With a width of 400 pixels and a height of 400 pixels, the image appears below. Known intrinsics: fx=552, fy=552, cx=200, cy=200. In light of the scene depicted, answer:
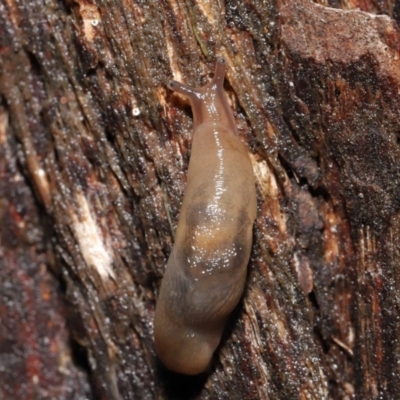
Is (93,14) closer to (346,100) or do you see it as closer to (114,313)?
(346,100)

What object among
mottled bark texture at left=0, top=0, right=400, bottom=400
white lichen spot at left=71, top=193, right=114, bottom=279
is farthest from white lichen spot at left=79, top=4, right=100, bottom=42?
white lichen spot at left=71, top=193, right=114, bottom=279

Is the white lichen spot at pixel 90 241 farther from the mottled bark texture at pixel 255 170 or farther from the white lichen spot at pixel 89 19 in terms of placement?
the white lichen spot at pixel 89 19

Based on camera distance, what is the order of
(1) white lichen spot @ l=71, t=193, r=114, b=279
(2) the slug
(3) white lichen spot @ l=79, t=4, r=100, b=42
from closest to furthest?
1. (2) the slug
2. (3) white lichen spot @ l=79, t=4, r=100, b=42
3. (1) white lichen spot @ l=71, t=193, r=114, b=279

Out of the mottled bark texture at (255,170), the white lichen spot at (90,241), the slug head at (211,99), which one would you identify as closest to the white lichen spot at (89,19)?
the mottled bark texture at (255,170)

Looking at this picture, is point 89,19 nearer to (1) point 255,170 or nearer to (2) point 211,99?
(2) point 211,99

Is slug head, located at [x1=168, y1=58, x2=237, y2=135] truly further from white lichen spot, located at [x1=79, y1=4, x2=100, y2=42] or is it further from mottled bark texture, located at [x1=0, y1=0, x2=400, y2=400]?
white lichen spot, located at [x1=79, y1=4, x2=100, y2=42]

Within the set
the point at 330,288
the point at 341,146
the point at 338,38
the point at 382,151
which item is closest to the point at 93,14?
the point at 338,38

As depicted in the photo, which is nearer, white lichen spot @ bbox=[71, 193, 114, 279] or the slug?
the slug
